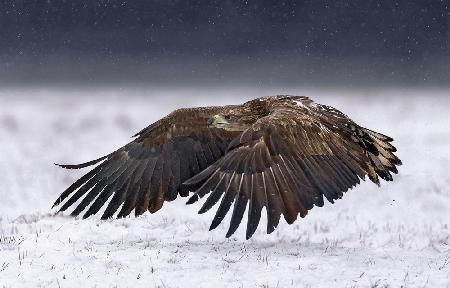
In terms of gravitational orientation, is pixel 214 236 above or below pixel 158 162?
below

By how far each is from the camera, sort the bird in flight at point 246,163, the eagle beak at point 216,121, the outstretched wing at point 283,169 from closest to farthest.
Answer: the outstretched wing at point 283,169
the bird in flight at point 246,163
the eagle beak at point 216,121

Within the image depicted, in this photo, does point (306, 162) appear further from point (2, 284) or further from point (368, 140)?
point (2, 284)

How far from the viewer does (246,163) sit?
7.20m

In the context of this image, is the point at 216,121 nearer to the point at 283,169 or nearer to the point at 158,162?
the point at 158,162

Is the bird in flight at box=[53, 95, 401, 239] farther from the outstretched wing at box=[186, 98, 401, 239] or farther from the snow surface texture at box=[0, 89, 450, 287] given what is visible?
the snow surface texture at box=[0, 89, 450, 287]

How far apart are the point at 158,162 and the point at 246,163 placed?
237 cm

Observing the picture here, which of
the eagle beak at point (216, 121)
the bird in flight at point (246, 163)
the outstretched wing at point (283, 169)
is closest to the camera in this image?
the outstretched wing at point (283, 169)

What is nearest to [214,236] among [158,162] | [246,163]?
[158,162]

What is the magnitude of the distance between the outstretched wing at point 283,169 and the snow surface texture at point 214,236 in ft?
3.10

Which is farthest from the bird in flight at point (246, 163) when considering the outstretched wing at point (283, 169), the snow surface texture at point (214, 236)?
the snow surface texture at point (214, 236)

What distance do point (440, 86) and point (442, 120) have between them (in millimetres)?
7336

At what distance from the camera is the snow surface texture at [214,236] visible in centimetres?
750

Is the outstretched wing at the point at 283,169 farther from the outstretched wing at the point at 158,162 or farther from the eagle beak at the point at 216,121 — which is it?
the outstretched wing at the point at 158,162

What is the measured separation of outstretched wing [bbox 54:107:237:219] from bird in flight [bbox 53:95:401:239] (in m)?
0.01
